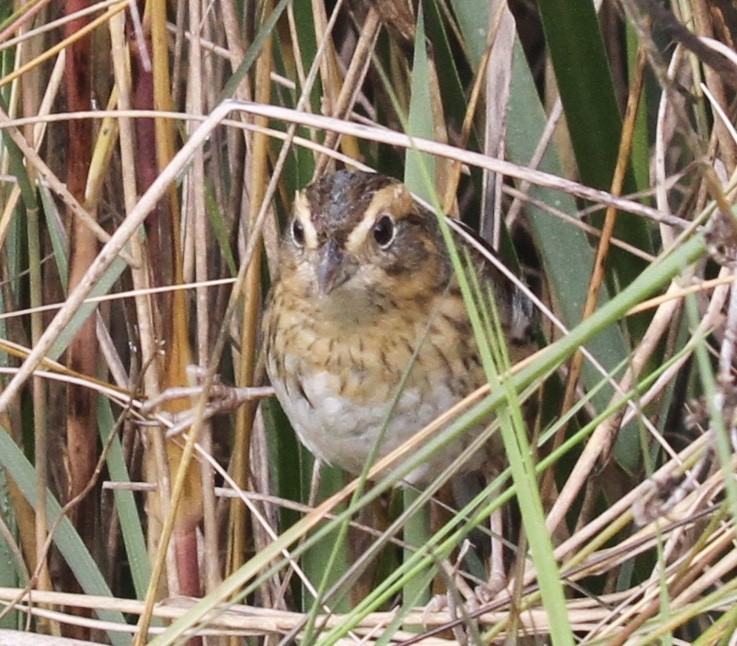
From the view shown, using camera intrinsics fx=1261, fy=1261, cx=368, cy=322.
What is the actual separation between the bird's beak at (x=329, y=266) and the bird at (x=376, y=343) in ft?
0.21

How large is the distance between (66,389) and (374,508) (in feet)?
1.40

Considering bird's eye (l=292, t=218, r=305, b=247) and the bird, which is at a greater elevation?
bird's eye (l=292, t=218, r=305, b=247)

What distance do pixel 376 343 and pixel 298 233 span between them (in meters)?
0.17

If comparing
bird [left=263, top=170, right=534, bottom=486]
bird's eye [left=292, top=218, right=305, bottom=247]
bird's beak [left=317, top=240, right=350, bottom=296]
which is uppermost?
bird's eye [left=292, top=218, right=305, bottom=247]

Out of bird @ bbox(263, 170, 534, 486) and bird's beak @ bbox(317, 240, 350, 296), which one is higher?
bird's beak @ bbox(317, 240, 350, 296)

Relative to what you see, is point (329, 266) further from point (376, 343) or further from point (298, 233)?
point (376, 343)

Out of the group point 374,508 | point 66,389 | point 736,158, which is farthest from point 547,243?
point 66,389

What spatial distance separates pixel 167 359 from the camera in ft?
4.35

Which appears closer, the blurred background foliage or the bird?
the blurred background foliage

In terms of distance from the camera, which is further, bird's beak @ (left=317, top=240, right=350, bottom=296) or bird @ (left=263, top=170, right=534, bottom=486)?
bird @ (left=263, top=170, right=534, bottom=486)

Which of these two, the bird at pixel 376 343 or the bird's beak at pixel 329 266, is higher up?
the bird's beak at pixel 329 266

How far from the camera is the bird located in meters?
1.33

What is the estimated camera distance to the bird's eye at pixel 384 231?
1.26m

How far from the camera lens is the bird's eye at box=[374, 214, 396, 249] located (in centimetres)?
126
